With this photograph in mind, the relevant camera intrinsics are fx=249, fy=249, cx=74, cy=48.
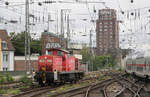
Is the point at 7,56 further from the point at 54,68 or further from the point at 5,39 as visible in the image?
the point at 54,68

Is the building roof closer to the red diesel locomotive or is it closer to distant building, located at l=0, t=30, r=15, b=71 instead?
distant building, located at l=0, t=30, r=15, b=71

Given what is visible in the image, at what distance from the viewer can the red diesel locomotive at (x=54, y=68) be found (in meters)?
20.4

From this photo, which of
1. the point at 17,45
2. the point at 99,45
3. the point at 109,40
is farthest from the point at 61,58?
the point at 99,45

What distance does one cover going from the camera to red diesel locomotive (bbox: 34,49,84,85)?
2041 cm

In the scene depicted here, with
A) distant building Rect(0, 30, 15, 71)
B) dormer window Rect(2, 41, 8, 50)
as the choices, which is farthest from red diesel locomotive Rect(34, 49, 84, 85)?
dormer window Rect(2, 41, 8, 50)

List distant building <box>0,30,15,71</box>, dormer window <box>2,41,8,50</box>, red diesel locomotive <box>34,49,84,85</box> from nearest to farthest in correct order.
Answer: red diesel locomotive <box>34,49,84,85</box>
distant building <box>0,30,15,71</box>
dormer window <box>2,41,8,50</box>

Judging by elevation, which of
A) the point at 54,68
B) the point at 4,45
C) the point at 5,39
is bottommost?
the point at 54,68

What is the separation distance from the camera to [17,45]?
244ft

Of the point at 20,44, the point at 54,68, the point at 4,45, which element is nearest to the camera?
the point at 54,68

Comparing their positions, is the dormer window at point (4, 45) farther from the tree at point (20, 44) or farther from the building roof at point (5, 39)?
the tree at point (20, 44)

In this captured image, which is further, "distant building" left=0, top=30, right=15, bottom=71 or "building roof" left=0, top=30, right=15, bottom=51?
"building roof" left=0, top=30, right=15, bottom=51

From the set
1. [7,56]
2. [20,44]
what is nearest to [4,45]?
[7,56]

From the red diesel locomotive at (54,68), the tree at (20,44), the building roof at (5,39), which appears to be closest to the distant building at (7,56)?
the building roof at (5,39)

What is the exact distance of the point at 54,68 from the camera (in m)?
21.1
